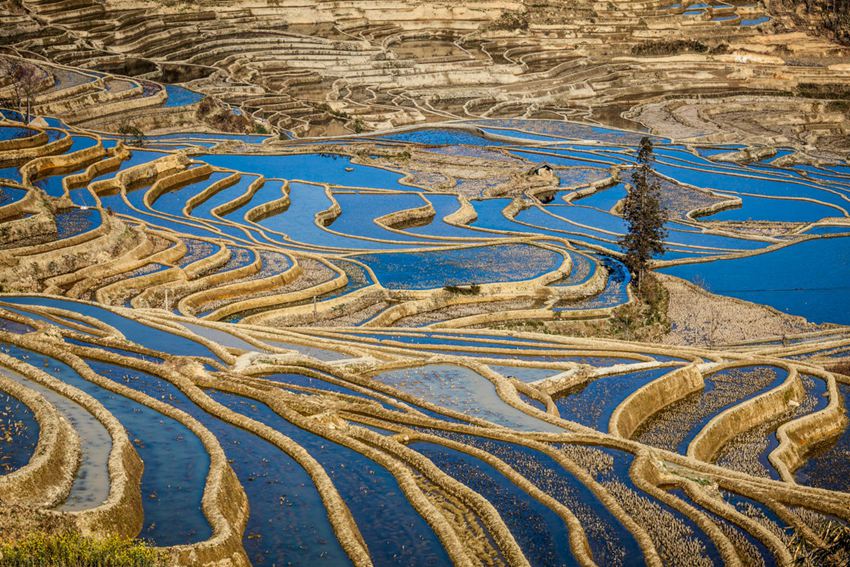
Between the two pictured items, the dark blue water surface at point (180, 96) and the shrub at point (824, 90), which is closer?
A: the dark blue water surface at point (180, 96)

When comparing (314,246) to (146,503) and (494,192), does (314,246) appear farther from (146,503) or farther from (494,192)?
(146,503)

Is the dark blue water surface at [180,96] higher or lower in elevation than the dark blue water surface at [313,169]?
higher

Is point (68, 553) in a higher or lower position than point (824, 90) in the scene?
higher

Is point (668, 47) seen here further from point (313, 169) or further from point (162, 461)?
point (162, 461)

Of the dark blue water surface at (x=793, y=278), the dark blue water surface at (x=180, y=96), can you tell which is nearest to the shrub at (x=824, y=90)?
the dark blue water surface at (x=793, y=278)

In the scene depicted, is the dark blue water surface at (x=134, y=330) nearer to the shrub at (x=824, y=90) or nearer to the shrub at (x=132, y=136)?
the shrub at (x=132, y=136)

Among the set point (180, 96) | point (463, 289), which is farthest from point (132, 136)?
point (463, 289)

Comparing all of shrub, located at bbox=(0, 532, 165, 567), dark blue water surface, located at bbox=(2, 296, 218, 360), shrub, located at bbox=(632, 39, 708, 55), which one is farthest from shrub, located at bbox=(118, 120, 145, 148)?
shrub, located at bbox=(632, 39, 708, 55)
